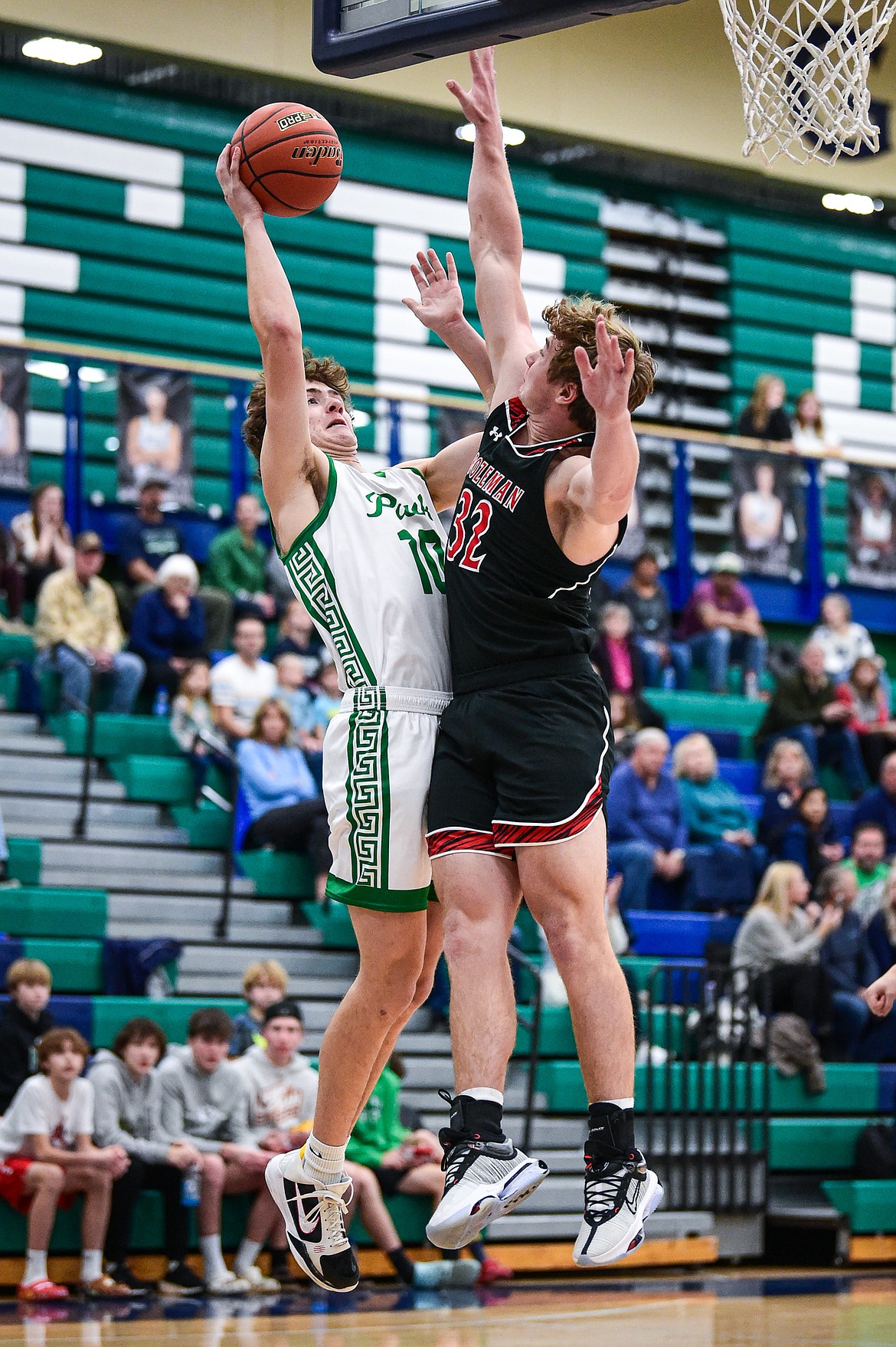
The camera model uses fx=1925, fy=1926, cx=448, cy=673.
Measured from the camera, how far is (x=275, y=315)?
181 inches

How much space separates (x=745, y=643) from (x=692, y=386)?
11.4 feet

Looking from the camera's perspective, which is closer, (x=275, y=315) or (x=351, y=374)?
(x=275, y=315)

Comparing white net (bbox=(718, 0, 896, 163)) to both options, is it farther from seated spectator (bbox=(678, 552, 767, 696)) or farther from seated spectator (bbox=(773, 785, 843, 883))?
seated spectator (bbox=(678, 552, 767, 696))

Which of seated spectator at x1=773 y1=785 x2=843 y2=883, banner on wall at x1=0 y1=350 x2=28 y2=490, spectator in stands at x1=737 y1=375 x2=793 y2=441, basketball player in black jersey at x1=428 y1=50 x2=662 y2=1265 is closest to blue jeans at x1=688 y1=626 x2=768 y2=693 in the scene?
spectator in stands at x1=737 y1=375 x2=793 y2=441

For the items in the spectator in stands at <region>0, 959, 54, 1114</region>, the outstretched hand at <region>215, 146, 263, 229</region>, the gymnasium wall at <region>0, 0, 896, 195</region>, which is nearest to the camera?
the outstretched hand at <region>215, 146, 263, 229</region>

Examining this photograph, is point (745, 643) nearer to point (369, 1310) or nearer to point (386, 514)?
point (369, 1310)

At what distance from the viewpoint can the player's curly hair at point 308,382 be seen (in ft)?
16.7

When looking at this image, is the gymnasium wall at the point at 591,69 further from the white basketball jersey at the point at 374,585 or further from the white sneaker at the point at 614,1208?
the white sneaker at the point at 614,1208

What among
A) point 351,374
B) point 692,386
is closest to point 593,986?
point 351,374

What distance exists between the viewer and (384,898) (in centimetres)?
472

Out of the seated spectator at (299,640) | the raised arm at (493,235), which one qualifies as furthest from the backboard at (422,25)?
the seated spectator at (299,640)

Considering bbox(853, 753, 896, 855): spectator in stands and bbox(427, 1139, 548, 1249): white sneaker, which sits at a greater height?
bbox(853, 753, 896, 855): spectator in stands

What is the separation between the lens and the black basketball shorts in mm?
4422

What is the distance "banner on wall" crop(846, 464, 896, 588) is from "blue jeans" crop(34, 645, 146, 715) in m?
7.16
